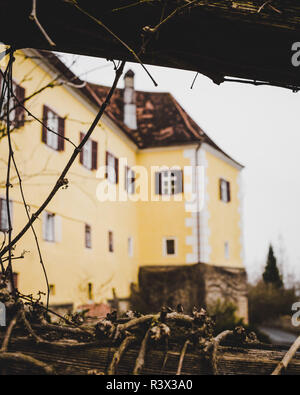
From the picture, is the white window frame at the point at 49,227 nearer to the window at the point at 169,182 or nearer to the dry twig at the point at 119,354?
the window at the point at 169,182

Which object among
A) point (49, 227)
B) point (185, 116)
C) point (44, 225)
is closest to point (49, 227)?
point (49, 227)

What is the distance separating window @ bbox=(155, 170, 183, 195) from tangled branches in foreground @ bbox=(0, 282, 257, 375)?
65.5 ft

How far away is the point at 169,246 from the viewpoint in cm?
2094

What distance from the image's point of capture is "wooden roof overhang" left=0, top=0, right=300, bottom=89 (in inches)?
45.7

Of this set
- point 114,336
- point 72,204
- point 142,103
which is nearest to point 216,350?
point 114,336

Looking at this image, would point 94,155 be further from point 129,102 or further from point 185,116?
point 185,116


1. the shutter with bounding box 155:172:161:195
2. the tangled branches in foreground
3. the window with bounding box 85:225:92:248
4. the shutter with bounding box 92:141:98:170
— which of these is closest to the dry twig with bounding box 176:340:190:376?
the tangled branches in foreground

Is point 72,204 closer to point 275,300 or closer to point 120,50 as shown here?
point 275,300

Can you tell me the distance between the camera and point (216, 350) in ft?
2.40

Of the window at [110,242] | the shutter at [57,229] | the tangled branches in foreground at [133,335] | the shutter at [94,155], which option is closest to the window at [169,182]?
the window at [110,242]

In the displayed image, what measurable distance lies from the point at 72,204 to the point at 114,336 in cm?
1453

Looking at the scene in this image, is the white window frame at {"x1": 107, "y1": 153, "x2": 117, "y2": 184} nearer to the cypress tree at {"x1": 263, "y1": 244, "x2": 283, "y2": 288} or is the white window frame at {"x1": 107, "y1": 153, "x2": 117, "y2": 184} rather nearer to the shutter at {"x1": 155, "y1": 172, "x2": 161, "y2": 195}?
the shutter at {"x1": 155, "y1": 172, "x2": 161, "y2": 195}

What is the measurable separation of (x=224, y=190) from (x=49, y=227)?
33.9ft
